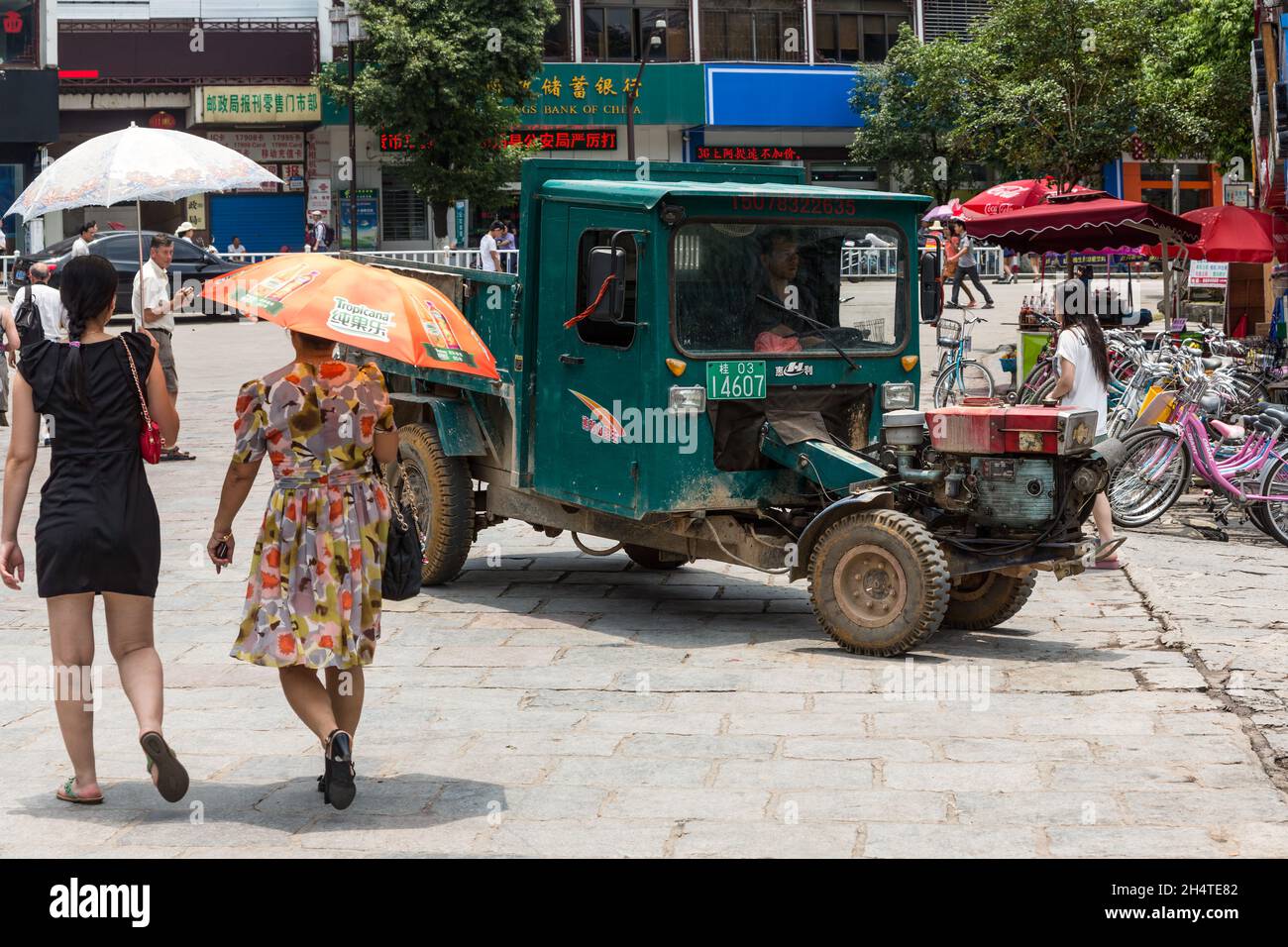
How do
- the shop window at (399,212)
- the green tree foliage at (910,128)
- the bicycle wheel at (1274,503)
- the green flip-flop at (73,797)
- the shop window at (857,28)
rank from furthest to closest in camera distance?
the shop window at (857,28) → the shop window at (399,212) → the green tree foliage at (910,128) → the bicycle wheel at (1274,503) → the green flip-flop at (73,797)

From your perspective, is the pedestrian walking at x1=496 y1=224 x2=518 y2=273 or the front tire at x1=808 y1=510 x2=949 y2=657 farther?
the pedestrian walking at x1=496 y1=224 x2=518 y2=273

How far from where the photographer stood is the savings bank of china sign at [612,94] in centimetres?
4444

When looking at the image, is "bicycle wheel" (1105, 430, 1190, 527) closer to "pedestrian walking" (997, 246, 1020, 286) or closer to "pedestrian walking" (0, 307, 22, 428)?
"pedestrian walking" (0, 307, 22, 428)

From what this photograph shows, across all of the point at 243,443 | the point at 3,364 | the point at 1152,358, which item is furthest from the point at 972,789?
the point at 3,364

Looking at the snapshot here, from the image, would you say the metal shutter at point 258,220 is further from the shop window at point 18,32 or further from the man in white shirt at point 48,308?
the man in white shirt at point 48,308

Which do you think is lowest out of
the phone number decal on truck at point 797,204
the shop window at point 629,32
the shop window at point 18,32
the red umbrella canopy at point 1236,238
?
the phone number decal on truck at point 797,204

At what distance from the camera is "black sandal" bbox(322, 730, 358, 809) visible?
550cm

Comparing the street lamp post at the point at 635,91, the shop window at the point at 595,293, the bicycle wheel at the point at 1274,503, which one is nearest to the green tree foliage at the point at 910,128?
the street lamp post at the point at 635,91

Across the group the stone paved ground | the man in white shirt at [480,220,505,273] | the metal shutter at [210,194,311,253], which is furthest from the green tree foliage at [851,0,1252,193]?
the metal shutter at [210,194,311,253]

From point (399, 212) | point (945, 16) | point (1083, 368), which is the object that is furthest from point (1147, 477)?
point (945, 16)

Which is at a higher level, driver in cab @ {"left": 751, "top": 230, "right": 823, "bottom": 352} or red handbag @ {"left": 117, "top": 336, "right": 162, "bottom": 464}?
driver in cab @ {"left": 751, "top": 230, "right": 823, "bottom": 352}

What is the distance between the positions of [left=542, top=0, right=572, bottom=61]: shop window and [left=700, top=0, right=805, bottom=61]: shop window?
144 inches

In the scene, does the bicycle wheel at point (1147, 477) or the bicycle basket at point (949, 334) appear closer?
the bicycle wheel at point (1147, 477)

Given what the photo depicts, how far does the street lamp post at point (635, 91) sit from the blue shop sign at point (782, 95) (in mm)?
1688
